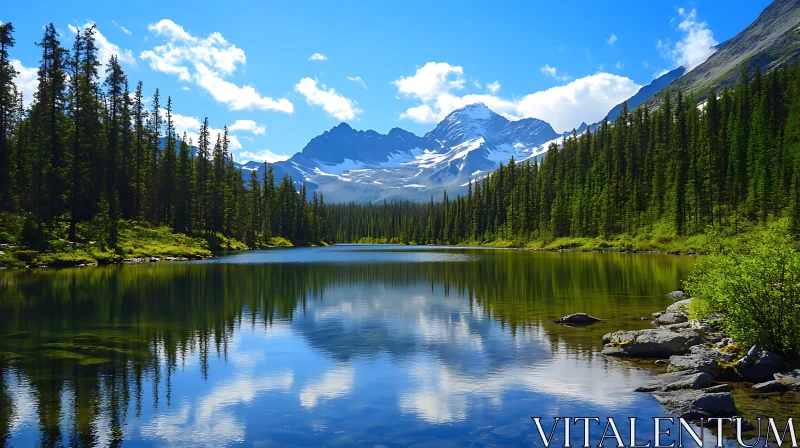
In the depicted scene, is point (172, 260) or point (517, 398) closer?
point (517, 398)

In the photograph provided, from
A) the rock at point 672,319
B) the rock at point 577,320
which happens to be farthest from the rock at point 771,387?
the rock at point 577,320

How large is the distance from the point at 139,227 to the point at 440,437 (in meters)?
94.9

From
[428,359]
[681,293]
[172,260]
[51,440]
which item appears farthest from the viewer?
[172,260]

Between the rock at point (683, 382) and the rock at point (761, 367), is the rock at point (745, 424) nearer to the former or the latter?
the rock at point (683, 382)

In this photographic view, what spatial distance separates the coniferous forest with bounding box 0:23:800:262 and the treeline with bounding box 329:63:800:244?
0.41 metres

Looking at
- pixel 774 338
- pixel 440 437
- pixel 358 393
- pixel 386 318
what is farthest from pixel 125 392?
pixel 774 338

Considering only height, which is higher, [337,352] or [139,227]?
[139,227]

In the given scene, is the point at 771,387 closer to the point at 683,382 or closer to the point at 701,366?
the point at 701,366

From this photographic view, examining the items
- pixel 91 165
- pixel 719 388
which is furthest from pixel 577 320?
pixel 91 165

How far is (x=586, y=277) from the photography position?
187ft

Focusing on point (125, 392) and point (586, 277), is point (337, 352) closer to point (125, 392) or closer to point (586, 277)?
point (125, 392)

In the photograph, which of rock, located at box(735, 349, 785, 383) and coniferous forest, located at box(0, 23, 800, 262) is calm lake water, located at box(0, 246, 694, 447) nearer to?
rock, located at box(735, 349, 785, 383)

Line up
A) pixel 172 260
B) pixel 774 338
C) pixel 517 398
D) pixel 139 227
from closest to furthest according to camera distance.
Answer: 1. pixel 517 398
2. pixel 774 338
3. pixel 172 260
4. pixel 139 227

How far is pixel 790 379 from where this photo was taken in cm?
1720
